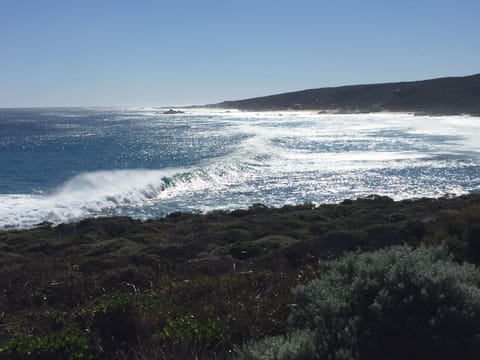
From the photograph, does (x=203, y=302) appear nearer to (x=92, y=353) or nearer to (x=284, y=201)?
(x=92, y=353)

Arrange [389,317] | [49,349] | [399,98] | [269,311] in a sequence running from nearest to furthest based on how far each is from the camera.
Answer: [389,317]
[49,349]
[269,311]
[399,98]

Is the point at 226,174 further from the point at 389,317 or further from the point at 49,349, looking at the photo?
the point at 389,317

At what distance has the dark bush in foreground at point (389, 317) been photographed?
14.2 feet

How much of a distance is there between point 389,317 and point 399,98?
132368 millimetres

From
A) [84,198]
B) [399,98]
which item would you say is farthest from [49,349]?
[399,98]

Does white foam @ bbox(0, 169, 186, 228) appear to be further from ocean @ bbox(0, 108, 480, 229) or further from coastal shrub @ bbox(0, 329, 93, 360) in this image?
coastal shrub @ bbox(0, 329, 93, 360)

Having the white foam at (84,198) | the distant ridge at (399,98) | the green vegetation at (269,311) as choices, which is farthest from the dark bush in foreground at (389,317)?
the distant ridge at (399,98)

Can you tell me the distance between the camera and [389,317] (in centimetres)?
462

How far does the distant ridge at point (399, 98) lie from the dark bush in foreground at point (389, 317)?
99.1 meters

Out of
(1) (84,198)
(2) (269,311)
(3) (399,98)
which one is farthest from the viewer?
(3) (399,98)

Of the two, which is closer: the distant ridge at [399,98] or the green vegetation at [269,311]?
the green vegetation at [269,311]

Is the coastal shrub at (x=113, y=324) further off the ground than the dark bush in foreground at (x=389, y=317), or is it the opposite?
the dark bush in foreground at (x=389, y=317)

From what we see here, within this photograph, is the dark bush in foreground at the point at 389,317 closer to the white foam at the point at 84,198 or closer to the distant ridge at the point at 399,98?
the white foam at the point at 84,198

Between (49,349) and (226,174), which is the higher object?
(49,349)
